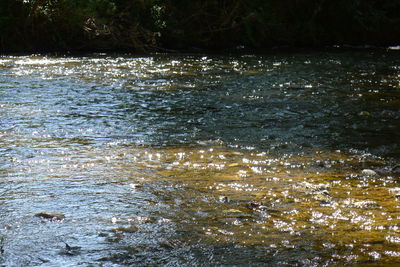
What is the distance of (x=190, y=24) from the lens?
1556 cm

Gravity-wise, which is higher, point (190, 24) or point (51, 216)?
point (190, 24)

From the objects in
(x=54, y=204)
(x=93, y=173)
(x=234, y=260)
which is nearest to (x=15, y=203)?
(x=54, y=204)

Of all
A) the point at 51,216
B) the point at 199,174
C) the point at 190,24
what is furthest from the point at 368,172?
Result: the point at 190,24

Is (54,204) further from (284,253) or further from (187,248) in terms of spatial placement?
(284,253)

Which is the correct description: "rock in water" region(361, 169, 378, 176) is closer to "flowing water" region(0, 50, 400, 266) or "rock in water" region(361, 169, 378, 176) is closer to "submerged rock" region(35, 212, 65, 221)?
"flowing water" region(0, 50, 400, 266)

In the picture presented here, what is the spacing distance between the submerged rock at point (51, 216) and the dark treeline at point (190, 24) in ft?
36.8

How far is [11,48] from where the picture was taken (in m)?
14.3

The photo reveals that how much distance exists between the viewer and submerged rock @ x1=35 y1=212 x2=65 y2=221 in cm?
314

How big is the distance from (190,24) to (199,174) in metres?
12.0

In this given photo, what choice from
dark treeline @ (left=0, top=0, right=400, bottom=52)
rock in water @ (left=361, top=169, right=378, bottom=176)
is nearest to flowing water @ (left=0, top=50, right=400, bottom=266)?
rock in water @ (left=361, top=169, right=378, bottom=176)

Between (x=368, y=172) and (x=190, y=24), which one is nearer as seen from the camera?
(x=368, y=172)

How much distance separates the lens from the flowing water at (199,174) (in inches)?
109

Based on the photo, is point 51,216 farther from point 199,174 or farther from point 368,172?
point 368,172

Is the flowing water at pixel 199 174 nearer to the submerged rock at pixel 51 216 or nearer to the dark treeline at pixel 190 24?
the submerged rock at pixel 51 216
